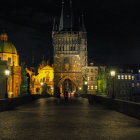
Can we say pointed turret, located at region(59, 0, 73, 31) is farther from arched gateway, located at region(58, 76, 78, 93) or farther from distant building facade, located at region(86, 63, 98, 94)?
arched gateway, located at region(58, 76, 78, 93)

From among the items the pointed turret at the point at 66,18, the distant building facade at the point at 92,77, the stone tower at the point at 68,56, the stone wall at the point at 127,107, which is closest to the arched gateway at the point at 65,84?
the stone tower at the point at 68,56

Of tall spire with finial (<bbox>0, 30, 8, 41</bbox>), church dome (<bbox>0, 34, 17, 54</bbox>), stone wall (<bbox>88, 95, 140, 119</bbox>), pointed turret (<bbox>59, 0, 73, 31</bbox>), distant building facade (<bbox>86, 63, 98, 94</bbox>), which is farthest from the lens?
distant building facade (<bbox>86, 63, 98, 94</bbox>)

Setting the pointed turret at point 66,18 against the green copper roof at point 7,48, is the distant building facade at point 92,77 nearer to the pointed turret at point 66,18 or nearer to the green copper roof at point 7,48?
the pointed turret at point 66,18

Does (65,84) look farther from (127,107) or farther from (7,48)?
(127,107)

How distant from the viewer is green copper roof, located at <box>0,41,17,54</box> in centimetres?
10144

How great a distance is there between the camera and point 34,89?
114562mm

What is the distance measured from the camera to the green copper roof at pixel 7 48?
10144 centimetres

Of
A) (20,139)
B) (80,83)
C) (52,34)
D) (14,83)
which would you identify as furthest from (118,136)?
(52,34)

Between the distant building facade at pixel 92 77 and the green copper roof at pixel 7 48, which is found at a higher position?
the green copper roof at pixel 7 48

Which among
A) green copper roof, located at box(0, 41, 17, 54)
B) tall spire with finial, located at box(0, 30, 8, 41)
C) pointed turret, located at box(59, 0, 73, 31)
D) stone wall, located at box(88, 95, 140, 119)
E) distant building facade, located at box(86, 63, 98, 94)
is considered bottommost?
stone wall, located at box(88, 95, 140, 119)

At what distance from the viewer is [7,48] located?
10219cm

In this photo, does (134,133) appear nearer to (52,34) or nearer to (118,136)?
(118,136)

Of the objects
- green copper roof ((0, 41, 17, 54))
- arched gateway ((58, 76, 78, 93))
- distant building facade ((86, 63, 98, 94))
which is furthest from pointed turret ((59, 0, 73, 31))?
green copper roof ((0, 41, 17, 54))

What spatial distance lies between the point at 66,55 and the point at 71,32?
979cm
